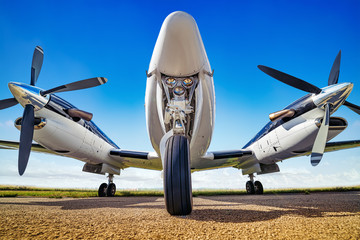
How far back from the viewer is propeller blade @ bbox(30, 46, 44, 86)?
694 centimetres

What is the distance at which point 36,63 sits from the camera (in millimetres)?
7422

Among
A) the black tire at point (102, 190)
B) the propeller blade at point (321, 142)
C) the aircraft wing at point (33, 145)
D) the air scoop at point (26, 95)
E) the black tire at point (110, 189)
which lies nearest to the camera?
the propeller blade at point (321, 142)

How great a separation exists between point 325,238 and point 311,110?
5.10m

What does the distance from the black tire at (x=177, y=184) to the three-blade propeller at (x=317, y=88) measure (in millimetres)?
4023

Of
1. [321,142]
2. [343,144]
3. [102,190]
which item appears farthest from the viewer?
[102,190]

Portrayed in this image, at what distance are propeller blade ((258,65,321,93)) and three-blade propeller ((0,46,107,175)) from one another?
5719mm

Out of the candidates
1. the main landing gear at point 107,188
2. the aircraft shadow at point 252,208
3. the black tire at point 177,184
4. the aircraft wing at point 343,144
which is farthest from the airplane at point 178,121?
the aircraft wing at point 343,144

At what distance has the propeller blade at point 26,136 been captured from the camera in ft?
17.2

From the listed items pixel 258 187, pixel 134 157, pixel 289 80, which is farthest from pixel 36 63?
pixel 258 187

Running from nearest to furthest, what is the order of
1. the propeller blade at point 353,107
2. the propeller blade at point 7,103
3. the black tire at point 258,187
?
the propeller blade at point 7,103, the propeller blade at point 353,107, the black tire at point 258,187

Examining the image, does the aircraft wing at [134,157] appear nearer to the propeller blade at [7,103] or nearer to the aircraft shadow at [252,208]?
Answer: the aircraft shadow at [252,208]

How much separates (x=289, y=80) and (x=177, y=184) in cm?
564

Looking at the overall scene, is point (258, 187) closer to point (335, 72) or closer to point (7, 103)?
point (335, 72)

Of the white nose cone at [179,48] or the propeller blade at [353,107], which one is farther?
the propeller blade at [353,107]
